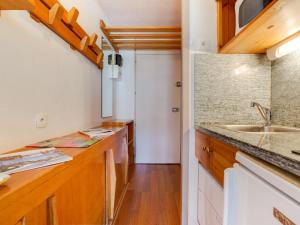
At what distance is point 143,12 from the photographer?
268cm

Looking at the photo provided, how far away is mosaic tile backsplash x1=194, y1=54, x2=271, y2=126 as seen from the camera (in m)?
1.58

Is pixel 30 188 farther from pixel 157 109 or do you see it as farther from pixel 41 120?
pixel 157 109

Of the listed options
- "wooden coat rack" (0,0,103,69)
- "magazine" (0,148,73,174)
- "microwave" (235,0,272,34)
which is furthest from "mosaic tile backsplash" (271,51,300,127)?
"wooden coat rack" (0,0,103,69)

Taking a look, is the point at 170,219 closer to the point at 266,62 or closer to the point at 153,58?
the point at 266,62

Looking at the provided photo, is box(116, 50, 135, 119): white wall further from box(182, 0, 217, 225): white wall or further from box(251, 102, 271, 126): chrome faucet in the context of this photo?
box(251, 102, 271, 126): chrome faucet

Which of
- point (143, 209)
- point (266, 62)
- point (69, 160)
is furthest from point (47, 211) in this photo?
point (266, 62)

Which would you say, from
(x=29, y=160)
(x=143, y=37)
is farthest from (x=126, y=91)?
(x=29, y=160)

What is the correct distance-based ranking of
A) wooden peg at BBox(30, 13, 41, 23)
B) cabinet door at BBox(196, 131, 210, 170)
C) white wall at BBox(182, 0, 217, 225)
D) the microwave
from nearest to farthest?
the microwave → wooden peg at BBox(30, 13, 41, 23) → cabinet door at BBox(196, 131, 210, 170) → white wall at BBox(182, 0, 217, 225)

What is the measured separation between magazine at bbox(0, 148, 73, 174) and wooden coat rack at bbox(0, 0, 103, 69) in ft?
2.10

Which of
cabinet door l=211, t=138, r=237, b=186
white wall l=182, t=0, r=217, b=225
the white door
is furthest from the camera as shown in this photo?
the white door

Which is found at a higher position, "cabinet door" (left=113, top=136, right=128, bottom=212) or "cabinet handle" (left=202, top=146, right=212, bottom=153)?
"cabinet handle" (left=202, top=146, right=212, bottom=153)

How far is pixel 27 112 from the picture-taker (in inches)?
44.1

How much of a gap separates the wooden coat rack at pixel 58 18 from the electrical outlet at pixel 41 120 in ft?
1.90

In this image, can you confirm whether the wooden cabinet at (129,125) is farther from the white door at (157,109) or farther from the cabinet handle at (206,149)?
the cabinet handle at (206,149)
